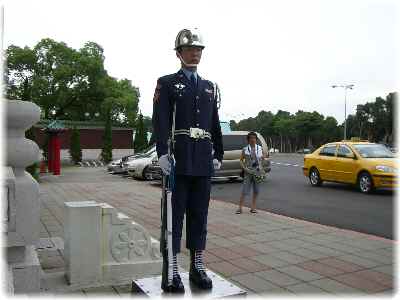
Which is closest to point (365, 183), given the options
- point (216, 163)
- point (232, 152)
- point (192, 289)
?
point (232, 152)

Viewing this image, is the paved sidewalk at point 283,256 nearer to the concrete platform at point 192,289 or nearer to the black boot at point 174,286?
the concrete platform at point 192,289

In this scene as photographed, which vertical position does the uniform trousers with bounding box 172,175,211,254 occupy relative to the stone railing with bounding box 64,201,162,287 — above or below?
above

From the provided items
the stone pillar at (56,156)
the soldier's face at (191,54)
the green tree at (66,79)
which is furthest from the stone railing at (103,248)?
the green tree at (66,79)

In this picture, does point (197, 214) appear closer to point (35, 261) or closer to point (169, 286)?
point (169, 286)

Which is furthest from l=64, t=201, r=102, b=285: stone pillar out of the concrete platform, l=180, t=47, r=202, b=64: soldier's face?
l=180, t=47, r=202, b=64: soldier's face

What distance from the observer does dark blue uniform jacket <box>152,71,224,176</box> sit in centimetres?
373

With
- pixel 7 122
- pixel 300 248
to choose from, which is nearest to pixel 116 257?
pixel 7 122

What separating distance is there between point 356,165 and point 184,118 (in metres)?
10.00

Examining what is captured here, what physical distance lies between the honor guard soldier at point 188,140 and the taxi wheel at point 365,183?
9.44 meters

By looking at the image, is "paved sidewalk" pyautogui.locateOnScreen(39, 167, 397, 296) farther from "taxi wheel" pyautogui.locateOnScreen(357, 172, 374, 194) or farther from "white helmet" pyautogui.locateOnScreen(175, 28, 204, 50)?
"taxi wheel" pyautogui.locateOnScreen(357, 172, 374, 194)

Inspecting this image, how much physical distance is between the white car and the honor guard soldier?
45.6 ft

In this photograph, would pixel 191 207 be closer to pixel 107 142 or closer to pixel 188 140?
pixel 188 140

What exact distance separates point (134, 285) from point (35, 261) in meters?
1.02

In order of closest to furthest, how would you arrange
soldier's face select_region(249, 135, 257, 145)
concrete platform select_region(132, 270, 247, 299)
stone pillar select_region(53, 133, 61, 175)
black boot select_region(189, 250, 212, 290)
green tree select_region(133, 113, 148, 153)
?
concrete platform select_region(132, 270, 247, 299) < black boot select_region(189, 250, 212, 290) < soldier's face select_region(249, 135, 257, 145) < stone pillar select_region(53, 133, 61, 175) < green tree select_region(133, 113, 148, 153)
